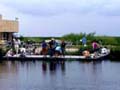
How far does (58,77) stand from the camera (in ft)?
118

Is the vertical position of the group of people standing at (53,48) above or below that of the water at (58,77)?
above

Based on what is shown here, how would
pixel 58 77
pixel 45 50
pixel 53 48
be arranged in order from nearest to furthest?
pixel 58 77 → pixel 53 48 → pixel 45 50

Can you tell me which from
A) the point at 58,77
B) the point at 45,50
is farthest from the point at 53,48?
the point at 58,77

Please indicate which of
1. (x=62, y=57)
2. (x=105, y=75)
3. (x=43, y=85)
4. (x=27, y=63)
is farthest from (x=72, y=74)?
(x=62, y=57)

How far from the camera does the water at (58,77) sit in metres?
31.1

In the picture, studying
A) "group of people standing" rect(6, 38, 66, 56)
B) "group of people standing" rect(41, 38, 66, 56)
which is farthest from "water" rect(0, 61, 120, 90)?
"group of people standing" rect(6, 38, 66, 56)

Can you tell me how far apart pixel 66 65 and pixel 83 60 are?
5.33m

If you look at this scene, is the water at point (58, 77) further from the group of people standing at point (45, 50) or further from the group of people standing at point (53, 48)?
the group of people standing at point (45, 50)

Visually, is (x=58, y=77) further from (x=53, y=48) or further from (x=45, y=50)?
(x=45, y=50)

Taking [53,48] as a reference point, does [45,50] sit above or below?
below

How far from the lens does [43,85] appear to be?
104 ft

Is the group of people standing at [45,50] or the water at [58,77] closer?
the water at [58,77]

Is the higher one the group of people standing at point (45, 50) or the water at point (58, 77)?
the group of people standing at point (45, 50)

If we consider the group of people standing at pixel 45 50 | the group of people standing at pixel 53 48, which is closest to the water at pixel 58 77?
the group of people standing at pixel 53 48
